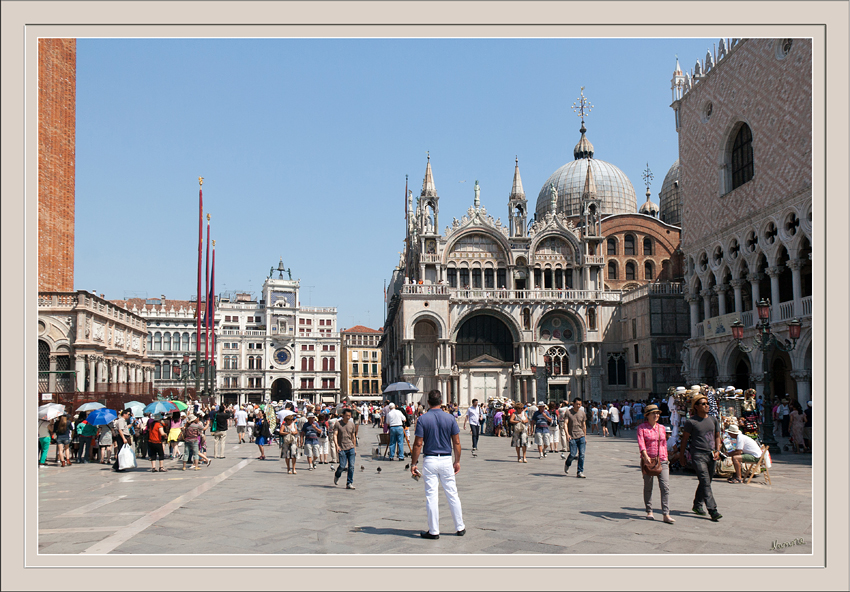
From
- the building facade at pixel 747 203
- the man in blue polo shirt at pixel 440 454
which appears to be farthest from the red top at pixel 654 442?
the building facade at pixel 747 203

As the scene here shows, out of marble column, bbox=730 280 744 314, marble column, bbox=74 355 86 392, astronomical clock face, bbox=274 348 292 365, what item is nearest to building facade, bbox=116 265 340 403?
astronomical clock face, bbox=274 348 292 365

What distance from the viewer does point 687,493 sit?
456 inches

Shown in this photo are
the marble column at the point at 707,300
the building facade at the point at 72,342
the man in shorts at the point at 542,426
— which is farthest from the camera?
the marble column at the point at 707,300

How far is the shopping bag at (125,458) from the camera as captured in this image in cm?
1625

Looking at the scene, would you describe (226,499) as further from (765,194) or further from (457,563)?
(765,194)

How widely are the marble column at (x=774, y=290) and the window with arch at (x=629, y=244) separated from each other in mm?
Result: 23105

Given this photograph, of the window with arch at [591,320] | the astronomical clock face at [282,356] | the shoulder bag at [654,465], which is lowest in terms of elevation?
the astronomical clock face at [282,356]

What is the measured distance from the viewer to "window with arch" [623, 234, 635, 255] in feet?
174

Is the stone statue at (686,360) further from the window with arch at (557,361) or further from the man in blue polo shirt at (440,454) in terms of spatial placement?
the man in blue polo shirt at (440,454)

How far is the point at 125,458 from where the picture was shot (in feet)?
53.4

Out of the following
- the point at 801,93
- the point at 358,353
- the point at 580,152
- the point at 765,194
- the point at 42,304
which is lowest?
the point at 358,353
